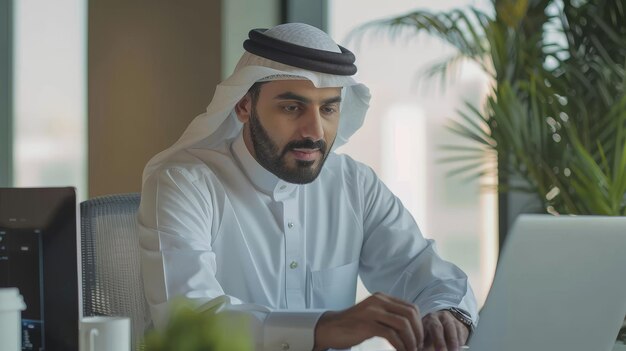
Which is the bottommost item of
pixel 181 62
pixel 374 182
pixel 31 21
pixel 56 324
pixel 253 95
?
pixel 56 324

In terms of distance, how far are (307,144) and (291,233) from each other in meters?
0.27

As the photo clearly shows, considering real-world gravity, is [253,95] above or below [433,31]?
below

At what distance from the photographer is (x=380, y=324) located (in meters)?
1.78

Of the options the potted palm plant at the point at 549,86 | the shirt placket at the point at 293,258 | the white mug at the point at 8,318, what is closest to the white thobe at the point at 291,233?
the shirt placket at the point at 293,258

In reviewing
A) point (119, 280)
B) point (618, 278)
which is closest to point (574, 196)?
point (119, 280)

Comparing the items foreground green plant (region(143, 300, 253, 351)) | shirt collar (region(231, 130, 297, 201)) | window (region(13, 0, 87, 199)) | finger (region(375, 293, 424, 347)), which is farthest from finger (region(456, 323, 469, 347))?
window (region(13, 0, 87, 199))

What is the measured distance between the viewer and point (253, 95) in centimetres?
266

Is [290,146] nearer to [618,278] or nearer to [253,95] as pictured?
[253,95]

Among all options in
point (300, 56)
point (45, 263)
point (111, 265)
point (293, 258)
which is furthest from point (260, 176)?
point (45, 263)

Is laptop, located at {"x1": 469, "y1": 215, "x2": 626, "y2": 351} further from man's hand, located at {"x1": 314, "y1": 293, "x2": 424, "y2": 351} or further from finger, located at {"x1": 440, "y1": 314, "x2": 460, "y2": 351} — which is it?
finger, located at {"x1": 440, "y1": 314, "x2": 460, "y2": 351}

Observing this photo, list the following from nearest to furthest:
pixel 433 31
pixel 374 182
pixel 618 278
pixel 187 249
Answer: pixel 618 278 → pixel 187 249 → pixel 374 182 → pixel 433 31

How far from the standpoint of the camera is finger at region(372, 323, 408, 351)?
1.77 meters

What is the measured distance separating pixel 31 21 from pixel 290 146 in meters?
3.95

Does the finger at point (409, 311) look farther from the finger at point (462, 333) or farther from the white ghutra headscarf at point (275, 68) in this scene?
the white ghutra headscarf at point (275, 68)
